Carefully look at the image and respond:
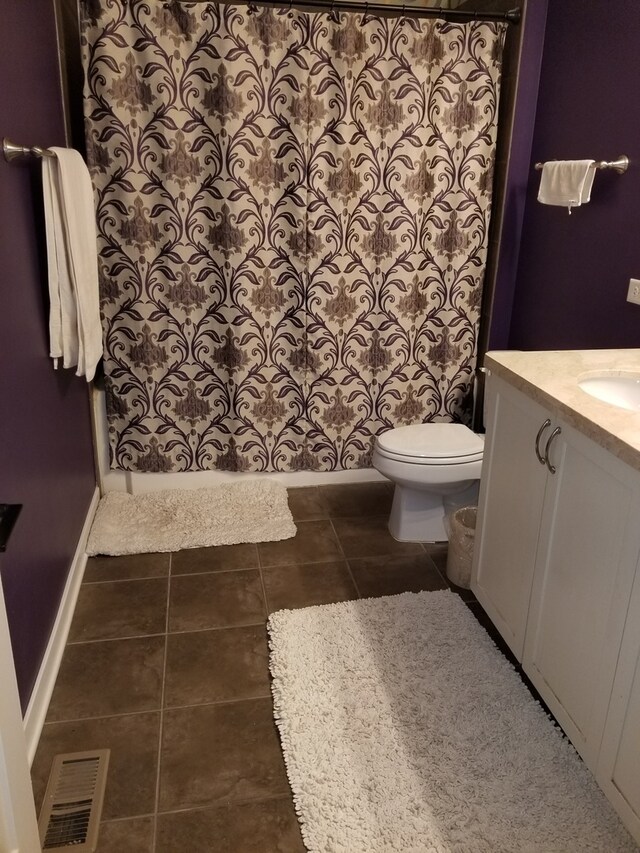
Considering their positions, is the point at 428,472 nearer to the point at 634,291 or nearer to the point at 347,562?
the point at 347,562

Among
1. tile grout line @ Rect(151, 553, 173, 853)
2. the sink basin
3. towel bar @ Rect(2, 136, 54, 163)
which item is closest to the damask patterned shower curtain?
towel bar @ Rect(2, 136, 54, 163)

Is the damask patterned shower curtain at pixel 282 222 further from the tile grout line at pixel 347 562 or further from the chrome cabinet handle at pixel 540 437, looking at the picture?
the chrome cabinet handle at pixel 540 437

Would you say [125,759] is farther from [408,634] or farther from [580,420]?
[580,420]

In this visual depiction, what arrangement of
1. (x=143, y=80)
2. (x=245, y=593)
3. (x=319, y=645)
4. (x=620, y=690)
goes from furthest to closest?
(x=143, y=80), (x=245, y=593), (x=319, y=645), (x=620, y=690)

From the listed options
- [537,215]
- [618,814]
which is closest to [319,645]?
[618,814]

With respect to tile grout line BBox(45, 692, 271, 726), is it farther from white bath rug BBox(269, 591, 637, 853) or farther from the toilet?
the toilet

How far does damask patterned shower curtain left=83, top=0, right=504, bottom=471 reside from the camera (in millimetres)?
2633

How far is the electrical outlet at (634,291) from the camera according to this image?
7.36 feet

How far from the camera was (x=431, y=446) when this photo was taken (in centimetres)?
262

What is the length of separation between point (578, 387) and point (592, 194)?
3.74 feet

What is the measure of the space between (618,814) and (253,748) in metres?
0.86

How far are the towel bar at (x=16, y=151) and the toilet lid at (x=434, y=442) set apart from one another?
1506 mm

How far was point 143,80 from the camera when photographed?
2609 mm

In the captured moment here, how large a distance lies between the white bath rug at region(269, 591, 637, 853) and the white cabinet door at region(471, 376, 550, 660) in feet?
0.61
